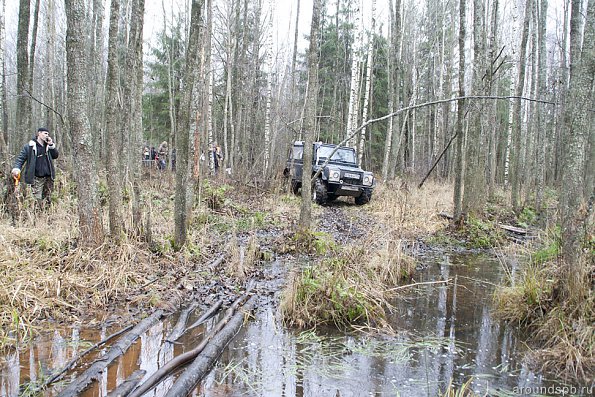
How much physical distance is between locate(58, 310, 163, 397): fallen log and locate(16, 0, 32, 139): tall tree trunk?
702cm

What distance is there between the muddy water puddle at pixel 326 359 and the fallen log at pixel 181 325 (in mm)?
77

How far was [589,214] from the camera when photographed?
13.6 ft

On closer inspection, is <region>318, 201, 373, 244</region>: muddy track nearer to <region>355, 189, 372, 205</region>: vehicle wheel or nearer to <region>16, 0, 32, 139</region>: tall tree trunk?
<region>355, 189, 372, 205</region>: vehicle wheel

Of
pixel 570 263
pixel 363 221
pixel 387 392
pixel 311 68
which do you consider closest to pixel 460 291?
pixel 570 263

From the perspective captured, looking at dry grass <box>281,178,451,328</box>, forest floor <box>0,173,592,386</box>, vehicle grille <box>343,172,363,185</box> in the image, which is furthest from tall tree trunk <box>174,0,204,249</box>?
vehicle grille <box>343,172,363,185</box>

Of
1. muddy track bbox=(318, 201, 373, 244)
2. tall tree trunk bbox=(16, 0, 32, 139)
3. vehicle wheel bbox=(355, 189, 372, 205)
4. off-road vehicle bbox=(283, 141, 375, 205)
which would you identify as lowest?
muddy track bbox=(318, 201, 373, 244)

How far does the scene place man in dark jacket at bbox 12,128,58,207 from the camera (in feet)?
25.7

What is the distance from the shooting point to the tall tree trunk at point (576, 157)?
3.99 m

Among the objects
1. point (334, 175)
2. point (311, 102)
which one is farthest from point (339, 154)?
point (311, 102)

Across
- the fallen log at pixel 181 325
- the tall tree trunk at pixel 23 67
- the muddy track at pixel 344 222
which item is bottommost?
the fallen log at pixel 181 325

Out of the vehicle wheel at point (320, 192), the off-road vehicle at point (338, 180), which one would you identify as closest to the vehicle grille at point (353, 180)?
the off-road vehicle at point (338, 180)

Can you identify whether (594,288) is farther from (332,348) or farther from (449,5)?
(449,5)

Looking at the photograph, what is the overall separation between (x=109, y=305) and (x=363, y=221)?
7230 mm

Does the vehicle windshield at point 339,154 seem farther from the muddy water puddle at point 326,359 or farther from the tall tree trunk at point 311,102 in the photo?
the muddy water puddle at point 326,359
